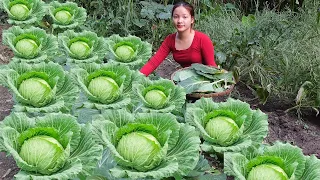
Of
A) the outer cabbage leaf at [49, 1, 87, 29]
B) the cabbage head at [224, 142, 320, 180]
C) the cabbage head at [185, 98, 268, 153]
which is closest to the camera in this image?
the cabbage head at [224, 142, 320, 180]

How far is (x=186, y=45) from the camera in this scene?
4.19 meters

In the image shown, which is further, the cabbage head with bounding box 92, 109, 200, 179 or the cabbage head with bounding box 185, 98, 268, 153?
the cabbage head with bounding box 185, 98, 268, 153

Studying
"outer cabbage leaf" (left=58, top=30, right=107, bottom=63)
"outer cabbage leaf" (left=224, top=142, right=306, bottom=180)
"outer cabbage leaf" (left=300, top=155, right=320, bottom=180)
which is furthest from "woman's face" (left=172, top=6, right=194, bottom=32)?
"outer cabbage leaf" (left=300, top=155, right=320, bottom=180)

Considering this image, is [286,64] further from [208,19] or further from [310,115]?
[208,19]

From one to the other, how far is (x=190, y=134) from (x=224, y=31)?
327 centimetres

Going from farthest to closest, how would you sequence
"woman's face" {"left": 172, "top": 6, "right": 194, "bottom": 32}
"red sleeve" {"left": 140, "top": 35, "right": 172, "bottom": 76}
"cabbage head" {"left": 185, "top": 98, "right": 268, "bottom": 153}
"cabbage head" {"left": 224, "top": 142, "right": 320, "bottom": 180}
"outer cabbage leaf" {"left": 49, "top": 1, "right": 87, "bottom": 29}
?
"outer cabbage leaf" {"left": 49, "top": 1, "right": 87, "bottom": 29} < "red sleeve" {"left": 140, "top": 35, "right": 172, "bottom": 76} < "woman's face" {"left": 172, "top": 6, "right": 194, "bottom": 32} < "cabbage head" {"left": 185, "top": 98, "right": 268, "bottom": 153} < "cabbage head" {"left": 224, "top": 142, "right": 320, "bottom": 180}

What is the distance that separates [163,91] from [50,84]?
0.72 m

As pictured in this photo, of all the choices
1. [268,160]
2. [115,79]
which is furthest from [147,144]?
[115,79]

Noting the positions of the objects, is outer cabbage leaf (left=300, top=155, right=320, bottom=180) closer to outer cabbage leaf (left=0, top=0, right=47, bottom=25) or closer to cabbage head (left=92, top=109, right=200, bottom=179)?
cabbage head (left=92, top=109, right=200, bottom=179)

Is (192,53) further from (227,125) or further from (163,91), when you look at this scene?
(227,125)

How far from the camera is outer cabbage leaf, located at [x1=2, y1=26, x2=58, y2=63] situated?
3691 mm

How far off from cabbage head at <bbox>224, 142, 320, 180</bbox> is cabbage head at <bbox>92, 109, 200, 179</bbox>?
21 centimetres

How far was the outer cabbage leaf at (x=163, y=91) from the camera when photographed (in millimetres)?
2969

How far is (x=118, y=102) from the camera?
9.73ft
